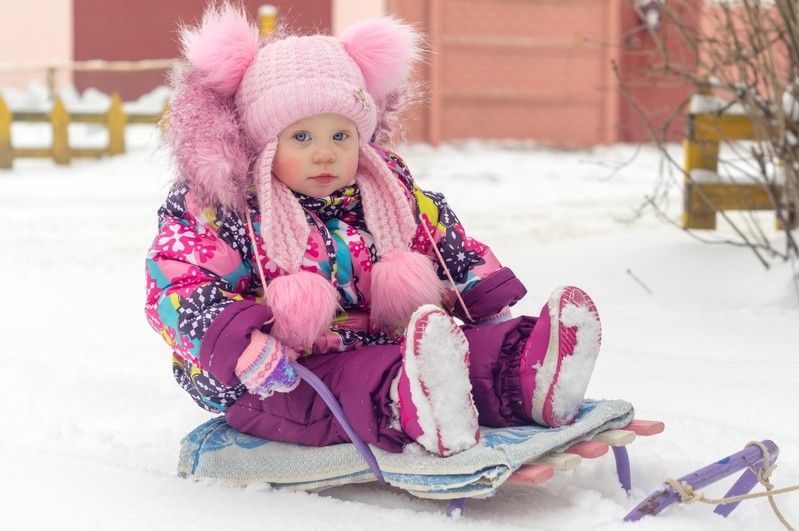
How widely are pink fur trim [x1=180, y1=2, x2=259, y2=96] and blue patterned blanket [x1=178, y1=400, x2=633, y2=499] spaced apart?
0.70 metres

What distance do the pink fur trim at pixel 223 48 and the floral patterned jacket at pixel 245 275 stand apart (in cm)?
24

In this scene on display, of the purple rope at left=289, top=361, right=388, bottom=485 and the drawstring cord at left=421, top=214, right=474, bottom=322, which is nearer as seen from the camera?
the purple rope at left=289, top=361, right=388, bottom=485

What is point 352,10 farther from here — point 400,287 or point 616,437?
point 616,437

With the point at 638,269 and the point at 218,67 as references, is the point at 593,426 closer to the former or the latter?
the point at 218,67

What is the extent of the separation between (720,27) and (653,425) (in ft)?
7.02

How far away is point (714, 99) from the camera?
4.25 m

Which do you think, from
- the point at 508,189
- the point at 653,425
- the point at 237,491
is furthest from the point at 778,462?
the point at 508,189

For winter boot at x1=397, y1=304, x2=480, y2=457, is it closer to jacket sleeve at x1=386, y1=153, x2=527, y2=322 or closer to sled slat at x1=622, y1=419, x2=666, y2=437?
sled slat at x1=622, y1=419, x2=666, y2=437

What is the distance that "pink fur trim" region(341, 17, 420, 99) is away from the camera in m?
2.18

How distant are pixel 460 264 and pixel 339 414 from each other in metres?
0.53

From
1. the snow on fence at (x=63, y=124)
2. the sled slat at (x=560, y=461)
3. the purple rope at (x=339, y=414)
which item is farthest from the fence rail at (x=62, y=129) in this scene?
the sled slat at (x=560, y=461)

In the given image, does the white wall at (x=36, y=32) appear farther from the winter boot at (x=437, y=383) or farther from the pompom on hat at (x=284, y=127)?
the winter boot at (x=437, y=383)

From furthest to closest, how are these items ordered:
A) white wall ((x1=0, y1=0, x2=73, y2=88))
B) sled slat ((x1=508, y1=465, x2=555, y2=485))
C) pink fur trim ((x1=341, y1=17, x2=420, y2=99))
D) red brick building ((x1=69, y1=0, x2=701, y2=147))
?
red brick building ((x1=69, y1=0, x2=701, y2=147))
white wall ((x1=0, y1=0, x2=73, y2=88))
pink fur trim ((x1=341, y1=17, x2=420, y2=99))
sled slat ((x1=508, y1=465, x2=555, y2=485))

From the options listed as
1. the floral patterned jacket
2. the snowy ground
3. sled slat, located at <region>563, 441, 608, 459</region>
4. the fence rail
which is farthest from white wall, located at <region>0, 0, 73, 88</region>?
sled slat, located at <region>563, 441, 608, 459</region>
